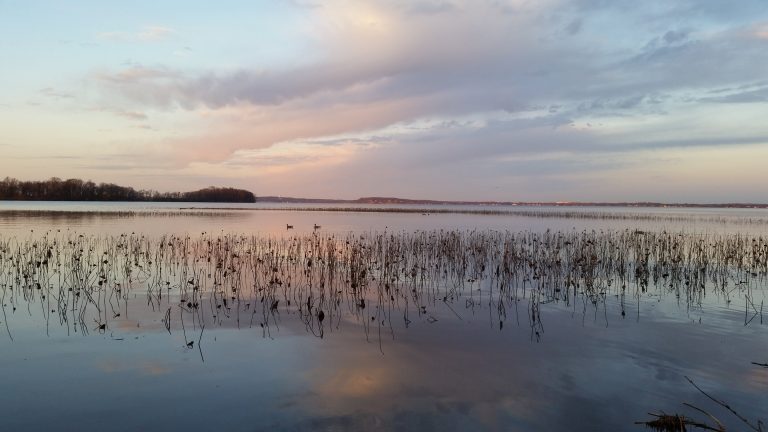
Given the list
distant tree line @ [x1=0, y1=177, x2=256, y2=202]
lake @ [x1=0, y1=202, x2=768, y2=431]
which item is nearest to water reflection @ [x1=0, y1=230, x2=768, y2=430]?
lake @ [x1=0, y1=202, x2=768, y2=431]

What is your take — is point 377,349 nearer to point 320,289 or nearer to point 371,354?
point 371,354

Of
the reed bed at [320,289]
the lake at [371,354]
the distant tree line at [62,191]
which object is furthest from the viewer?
the distant tree line at [62,191]

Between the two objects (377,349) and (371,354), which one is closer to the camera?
(371,354)

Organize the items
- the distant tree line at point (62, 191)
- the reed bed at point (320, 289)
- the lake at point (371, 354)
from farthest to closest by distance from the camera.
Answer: the distant tree line at point (62, 191) < the reed bed at point (320, 289) < the lake at point (371, 354)

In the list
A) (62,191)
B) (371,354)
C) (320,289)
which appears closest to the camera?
(371,354)

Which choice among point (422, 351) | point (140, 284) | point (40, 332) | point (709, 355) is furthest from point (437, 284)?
point (40, 332)

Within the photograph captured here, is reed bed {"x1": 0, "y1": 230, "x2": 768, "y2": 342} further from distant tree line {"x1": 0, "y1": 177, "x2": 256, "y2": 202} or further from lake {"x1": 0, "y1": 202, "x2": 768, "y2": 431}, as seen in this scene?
distant tree line {"x1": 0, "y1": 177, "x2": 256, "y2": 202}

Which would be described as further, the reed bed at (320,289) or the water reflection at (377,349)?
the reed bed at (320,289)

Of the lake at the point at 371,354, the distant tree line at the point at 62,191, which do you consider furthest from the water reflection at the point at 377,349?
the distant tree line at the point at 62,191

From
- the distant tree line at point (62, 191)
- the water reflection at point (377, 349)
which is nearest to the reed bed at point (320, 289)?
the water reflection at point (377, 349)

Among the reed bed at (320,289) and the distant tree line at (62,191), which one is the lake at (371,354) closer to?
the reed bed at (320,289)

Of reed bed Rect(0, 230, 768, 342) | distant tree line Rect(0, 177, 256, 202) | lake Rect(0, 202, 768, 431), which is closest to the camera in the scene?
lake Rect(0, 202, 768, 431)

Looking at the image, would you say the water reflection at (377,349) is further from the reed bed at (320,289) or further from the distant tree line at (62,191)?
the distant tree line at (62,191)

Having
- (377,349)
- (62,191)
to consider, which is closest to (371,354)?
(377,349)
